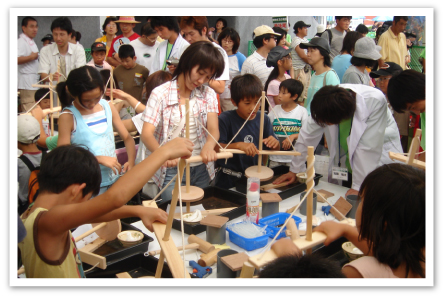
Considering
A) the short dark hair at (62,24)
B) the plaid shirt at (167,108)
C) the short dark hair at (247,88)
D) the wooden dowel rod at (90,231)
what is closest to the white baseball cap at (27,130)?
the plaid shirt at (167,108)

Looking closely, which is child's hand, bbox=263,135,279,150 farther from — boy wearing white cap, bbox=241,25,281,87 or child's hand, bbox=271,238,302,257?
boy wearing white cap, bbox=241,25,281,87

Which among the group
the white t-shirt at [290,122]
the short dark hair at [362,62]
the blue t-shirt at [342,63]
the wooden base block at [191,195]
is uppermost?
the blue t-shirt at [342,63]

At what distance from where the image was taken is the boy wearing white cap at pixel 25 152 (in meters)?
1.94

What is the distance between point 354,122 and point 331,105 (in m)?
0.28

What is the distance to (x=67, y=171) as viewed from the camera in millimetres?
1327

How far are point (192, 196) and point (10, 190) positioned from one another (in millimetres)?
831

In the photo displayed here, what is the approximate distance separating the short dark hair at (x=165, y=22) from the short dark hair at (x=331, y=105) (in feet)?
4.56

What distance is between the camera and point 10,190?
1088 millimetres

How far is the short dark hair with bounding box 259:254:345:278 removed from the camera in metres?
0.92

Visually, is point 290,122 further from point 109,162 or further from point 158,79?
point 109,162

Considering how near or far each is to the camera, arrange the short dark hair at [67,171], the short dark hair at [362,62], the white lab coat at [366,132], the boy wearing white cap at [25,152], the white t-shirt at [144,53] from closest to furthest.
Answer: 1. the short dark hair at [67,171]
2. the boy wearing white cap at [25,152]
3. the white lab coat at [366,132]
4. the short dark hair at [362,62]
5. the white t-shirt at [144,53]

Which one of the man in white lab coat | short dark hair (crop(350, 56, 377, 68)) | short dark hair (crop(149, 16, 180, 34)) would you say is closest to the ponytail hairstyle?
short dark hair (crop(149, 16, 180, 34))

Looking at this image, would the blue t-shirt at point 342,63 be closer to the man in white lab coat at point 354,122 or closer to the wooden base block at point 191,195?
the man in white lab coat at point 354,122
